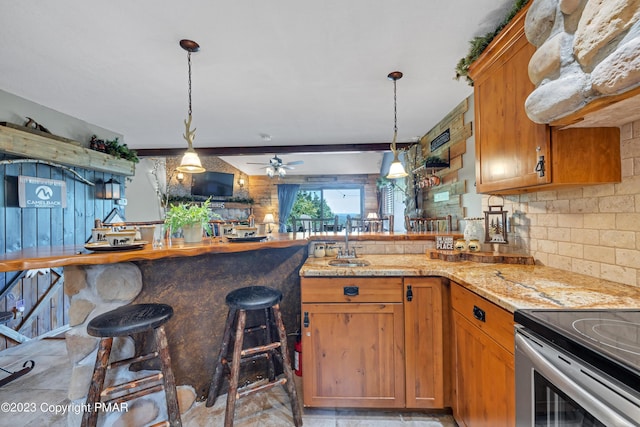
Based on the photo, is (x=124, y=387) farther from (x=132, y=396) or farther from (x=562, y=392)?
(x=562, y=392)

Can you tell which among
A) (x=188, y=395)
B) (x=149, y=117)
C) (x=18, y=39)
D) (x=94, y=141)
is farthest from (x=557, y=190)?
(x=94, y=141)

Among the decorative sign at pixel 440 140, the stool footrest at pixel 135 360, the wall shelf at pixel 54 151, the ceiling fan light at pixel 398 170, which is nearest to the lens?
the stool footrest at pixel 135 360

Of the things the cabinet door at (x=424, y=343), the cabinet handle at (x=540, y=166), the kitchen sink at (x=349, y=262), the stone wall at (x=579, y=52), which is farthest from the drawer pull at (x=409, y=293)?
the stone wall at (x=579, y=52)

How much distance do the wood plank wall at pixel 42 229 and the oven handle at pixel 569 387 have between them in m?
3.87

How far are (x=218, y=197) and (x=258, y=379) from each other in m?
6.06

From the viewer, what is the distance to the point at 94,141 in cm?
331

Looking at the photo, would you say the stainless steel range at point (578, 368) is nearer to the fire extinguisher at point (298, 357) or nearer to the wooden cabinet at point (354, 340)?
the wooden cabinet at point (354, 340)

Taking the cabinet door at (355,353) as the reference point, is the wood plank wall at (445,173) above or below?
above

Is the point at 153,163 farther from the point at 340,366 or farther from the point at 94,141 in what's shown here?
the point at 340,366

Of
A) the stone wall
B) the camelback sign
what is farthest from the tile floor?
the stone wall

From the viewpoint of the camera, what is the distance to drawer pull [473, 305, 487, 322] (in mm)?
1220

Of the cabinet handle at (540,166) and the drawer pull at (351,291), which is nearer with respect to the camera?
the cabinet handle at (540,166)

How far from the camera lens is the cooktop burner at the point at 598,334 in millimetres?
637

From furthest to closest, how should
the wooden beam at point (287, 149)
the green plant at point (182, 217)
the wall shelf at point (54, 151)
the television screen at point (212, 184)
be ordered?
the television screen at point (212, 184) → the wooden beam at point (287, 149) → the wall shelf at point (54, 151) → the green plant at point (182, 217)
